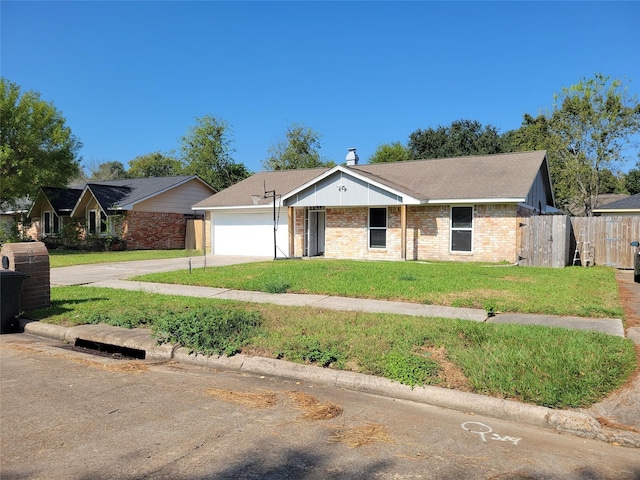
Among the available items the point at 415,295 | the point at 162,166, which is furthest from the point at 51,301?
the point at 162,166

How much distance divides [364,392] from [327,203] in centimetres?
1507

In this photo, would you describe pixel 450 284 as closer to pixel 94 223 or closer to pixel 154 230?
pixel 154 230

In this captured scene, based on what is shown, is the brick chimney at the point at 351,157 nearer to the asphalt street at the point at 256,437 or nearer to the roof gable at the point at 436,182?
the roof gable at the point at 436,182

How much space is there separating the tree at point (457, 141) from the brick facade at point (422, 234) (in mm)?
25014

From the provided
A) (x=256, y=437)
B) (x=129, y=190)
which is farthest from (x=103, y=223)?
(x=256, y=437)

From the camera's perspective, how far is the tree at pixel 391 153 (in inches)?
1926

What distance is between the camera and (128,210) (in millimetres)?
28703

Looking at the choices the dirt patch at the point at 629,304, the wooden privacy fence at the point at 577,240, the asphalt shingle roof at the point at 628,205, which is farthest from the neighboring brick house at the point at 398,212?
the dirt patch at the point at 629,304

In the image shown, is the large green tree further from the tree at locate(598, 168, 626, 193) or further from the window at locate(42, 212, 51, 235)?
the window at locate(42, 212, 51, 235)

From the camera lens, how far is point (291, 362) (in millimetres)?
5746

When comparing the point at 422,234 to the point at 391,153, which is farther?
the point at 391,153

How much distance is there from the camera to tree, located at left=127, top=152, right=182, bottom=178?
63.0 meters

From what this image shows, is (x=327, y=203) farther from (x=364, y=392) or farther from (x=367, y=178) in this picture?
(x=364, y=392)

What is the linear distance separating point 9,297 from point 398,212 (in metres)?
14.4
